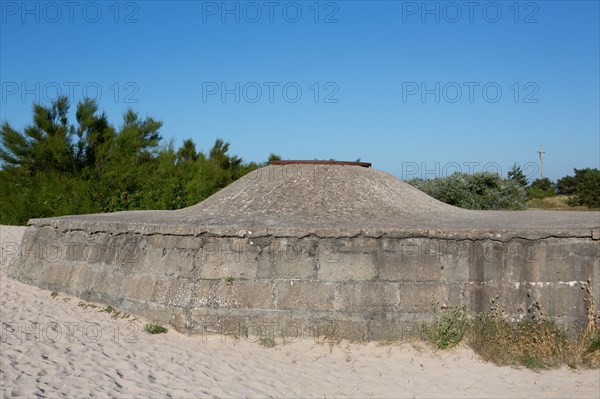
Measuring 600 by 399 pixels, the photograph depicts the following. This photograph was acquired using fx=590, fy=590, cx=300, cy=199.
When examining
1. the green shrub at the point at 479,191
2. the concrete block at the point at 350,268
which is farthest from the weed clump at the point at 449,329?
the green shrub at the point at 479,191

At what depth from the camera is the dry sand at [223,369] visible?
500 cm

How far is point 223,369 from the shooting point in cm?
566

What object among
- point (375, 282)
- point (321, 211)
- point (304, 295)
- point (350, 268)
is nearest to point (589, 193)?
point (321, 211)

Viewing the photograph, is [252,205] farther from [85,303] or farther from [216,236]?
[85,303]

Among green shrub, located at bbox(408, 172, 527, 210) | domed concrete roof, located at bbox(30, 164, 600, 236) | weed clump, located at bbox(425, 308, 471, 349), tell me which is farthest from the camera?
green shrub, located at bbox(408, 172, 527, 210)

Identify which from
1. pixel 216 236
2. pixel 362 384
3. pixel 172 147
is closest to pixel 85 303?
pixel 216 236

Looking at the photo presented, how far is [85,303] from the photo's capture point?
7480mm

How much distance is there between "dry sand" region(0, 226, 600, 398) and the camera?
5000mm

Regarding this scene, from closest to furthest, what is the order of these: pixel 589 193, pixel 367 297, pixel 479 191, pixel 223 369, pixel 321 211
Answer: pixel 223 369
pixel 367 297
pixel 321 211
pixel 479 191
pixel 589 193

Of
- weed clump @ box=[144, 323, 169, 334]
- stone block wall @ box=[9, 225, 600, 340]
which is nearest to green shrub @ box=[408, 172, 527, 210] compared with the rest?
stone block wall @ box=[9, 225, 600, 340]

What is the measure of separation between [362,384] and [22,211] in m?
11.9

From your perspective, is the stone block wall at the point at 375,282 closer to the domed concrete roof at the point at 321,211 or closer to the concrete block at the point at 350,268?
the concrete block at the point at 350,268

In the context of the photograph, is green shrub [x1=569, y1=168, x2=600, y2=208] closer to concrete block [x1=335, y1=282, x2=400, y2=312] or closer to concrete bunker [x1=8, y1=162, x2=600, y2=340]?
concrete bunker [x1=8, y1=162, x2=600, y2=340]

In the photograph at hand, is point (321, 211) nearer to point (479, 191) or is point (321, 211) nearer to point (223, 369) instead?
point (223, 369)
